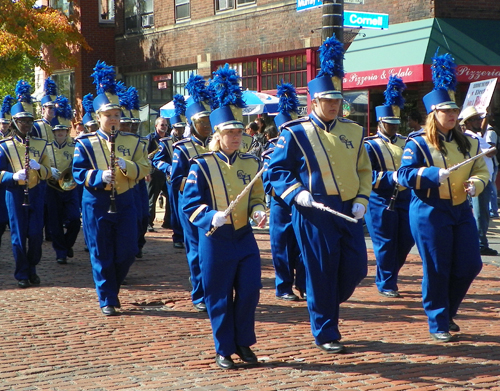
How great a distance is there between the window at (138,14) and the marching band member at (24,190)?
55.8 feet

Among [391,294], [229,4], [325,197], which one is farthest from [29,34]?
[325,197]

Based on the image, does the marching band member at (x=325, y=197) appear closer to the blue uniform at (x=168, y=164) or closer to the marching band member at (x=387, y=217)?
the marching band member at (x=387, y=217)

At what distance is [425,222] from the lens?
6.77 m

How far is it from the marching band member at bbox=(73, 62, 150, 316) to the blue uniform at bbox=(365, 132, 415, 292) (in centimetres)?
257

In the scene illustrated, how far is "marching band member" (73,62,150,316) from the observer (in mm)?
8039

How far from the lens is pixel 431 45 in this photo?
55.6 ft

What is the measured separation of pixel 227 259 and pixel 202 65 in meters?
18.6

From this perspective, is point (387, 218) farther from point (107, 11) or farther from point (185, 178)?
point (107, 11)

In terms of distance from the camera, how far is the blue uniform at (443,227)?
21.9 feet

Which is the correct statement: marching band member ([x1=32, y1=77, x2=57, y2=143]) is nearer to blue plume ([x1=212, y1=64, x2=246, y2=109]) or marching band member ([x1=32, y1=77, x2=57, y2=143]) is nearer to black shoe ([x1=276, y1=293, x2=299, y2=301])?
black shoe ([x1=276, y1=293, x2=299, y2=301])

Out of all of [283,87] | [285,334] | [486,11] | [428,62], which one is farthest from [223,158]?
[486,11]

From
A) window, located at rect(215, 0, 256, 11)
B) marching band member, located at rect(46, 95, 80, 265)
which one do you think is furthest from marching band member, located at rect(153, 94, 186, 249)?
window, located at rect(215, 0, 256, 11)

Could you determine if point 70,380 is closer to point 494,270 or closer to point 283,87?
point 283,87

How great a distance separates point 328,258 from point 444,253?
1.08 m
